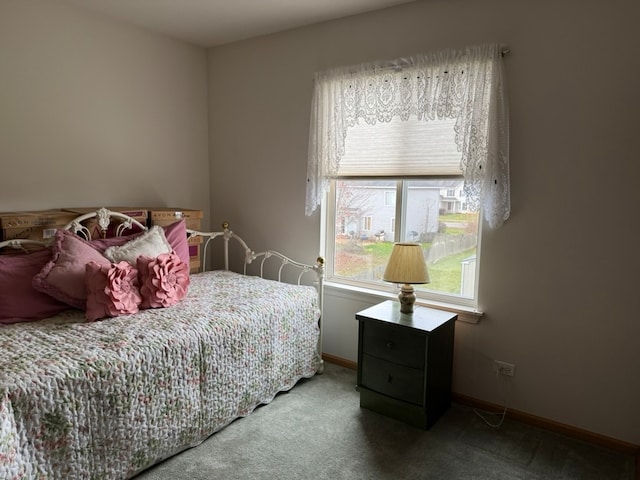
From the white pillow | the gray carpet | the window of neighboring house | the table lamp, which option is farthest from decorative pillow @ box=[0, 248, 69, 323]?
the window of neighboring house

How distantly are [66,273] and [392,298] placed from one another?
6.33 ft

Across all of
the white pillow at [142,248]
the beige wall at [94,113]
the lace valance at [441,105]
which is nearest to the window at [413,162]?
the lace valance at [441,105]

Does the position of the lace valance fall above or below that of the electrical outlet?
above

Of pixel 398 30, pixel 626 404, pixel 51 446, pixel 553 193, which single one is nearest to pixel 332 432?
pixel 51 446

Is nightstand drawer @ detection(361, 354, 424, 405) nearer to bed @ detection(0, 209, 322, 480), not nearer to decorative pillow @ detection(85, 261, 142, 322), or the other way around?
bed @ detection(0, 209, 322, 480)

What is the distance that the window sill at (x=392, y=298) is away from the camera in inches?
104

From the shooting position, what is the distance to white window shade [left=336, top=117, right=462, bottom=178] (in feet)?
8.78

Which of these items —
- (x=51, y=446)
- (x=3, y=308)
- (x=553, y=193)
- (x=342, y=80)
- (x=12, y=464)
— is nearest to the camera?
(x=12, y=464)

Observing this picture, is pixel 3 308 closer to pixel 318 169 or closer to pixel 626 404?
pixel 318 169

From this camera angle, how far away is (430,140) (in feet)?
8.96

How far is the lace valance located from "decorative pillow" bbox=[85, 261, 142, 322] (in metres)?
1.46

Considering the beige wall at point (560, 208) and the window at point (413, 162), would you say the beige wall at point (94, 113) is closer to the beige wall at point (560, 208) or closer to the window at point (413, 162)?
the window at point (413, 162)

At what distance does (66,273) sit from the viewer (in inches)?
89.7

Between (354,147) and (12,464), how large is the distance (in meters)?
2.45
